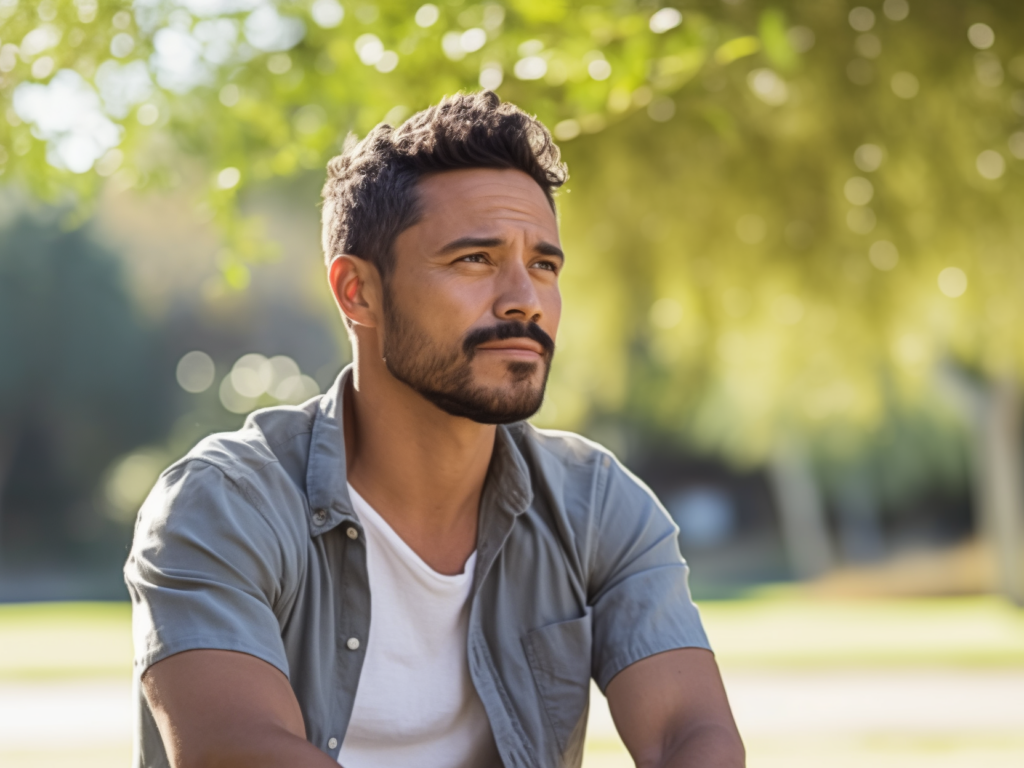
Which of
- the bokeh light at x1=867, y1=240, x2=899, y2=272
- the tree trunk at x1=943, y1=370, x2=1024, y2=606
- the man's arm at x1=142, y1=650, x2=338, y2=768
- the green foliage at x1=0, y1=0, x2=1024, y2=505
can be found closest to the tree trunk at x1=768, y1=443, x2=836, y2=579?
the tree trunk at x1=943, y1=370, x2=1024, y2=606

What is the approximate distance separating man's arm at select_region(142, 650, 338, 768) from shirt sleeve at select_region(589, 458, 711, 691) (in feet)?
2.34

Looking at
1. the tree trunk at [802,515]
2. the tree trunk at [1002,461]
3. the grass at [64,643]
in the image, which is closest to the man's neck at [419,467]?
the grass at [64,643]

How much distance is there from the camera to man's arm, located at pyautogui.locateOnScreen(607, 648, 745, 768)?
2479mm

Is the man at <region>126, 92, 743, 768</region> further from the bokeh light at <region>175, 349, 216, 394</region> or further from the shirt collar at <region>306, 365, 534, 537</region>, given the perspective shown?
the bokeh light at <region>175, 349, 216, 394</region>

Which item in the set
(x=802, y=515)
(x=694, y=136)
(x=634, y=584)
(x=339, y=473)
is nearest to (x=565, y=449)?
(x=634, y=584)

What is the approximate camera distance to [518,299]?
2.58m

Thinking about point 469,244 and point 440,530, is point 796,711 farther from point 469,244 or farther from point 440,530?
point 469,244

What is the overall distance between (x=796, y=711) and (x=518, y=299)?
8.04m

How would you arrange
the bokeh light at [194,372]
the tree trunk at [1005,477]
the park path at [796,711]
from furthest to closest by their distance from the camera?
the bokeh light at [194,372]
the tree trunk at [1005,477]
the park path at [796,711]

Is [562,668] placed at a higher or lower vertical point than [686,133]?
lower

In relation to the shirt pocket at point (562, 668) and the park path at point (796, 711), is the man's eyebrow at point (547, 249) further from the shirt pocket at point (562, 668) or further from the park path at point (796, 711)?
the park path at point (796, 711)

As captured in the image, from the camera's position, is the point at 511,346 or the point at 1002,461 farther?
the point at 1002,461

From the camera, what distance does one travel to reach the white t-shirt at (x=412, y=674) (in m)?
2.56

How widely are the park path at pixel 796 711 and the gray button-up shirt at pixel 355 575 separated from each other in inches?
201
